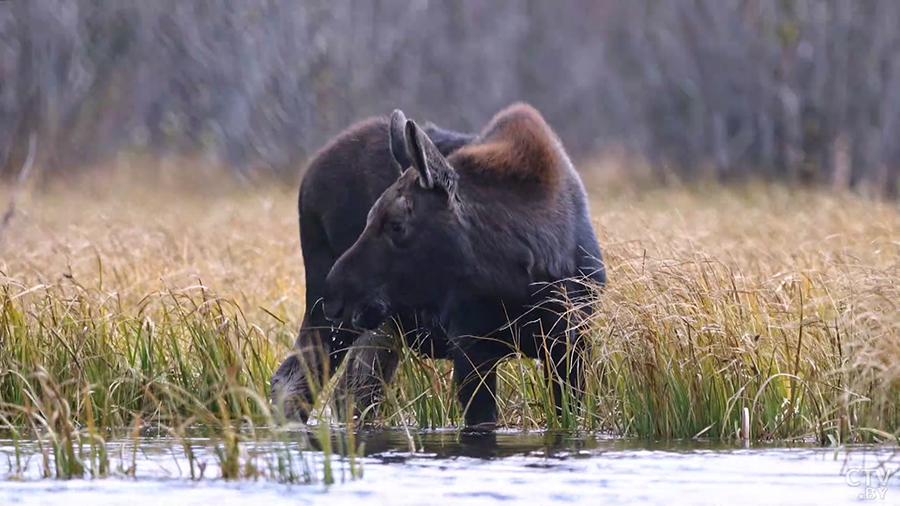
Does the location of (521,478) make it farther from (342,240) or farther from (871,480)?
(342,240)

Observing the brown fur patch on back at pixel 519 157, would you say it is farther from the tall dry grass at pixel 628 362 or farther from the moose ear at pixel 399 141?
the tall dry grass at pixel 628 362

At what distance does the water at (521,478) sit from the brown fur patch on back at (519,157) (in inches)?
51.5

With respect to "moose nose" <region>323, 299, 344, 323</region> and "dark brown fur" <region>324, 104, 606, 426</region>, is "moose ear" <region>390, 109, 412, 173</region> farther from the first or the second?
"moose nose" <region>323, 299, 344, 323</region>

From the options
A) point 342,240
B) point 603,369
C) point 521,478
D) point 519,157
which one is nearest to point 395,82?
point 342,240

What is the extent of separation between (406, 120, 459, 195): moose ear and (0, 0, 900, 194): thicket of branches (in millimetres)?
19790

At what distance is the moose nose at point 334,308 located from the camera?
257 inches

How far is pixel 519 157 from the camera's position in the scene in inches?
271

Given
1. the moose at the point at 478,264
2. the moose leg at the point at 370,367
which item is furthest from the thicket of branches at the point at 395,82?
the moose at the point at 478,264

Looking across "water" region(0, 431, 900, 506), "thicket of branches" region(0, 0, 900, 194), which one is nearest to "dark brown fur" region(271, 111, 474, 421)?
"water" region(0, 431, 900, 506)

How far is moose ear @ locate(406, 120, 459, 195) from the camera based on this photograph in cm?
636

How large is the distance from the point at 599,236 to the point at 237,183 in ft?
66.6

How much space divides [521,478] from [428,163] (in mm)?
1693

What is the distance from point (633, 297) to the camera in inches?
266

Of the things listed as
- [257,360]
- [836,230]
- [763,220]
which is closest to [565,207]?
[257,360]
